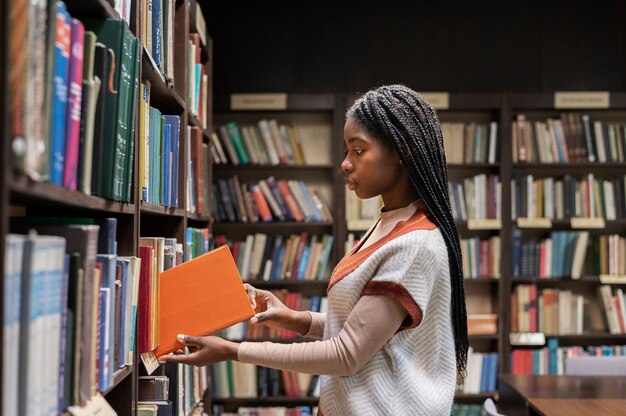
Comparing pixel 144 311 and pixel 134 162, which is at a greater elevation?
pixel 134 162

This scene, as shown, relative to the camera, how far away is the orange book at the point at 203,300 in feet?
6.13

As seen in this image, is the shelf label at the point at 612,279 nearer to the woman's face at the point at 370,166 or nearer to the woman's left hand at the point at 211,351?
the woman's face at the point at 370,166

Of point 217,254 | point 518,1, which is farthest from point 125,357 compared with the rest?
point 518,1

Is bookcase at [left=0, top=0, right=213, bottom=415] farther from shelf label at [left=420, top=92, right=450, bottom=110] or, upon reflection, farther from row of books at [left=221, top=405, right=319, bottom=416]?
shelf label at [left=420, top=92, right=450, bottom=110]

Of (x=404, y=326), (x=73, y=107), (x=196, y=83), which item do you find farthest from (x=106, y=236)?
(x=196, y=83)

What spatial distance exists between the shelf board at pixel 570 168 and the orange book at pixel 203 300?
312 cm

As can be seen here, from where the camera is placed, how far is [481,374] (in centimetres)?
466

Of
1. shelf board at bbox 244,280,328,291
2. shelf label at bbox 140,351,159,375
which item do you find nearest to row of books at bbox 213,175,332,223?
shelf board at bbox 244,280,328,291

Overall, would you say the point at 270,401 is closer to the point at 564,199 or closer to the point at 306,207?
the point at 306,207

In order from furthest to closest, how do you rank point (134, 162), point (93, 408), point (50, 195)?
point (134, 162), point (93, 408), point (50, 195)

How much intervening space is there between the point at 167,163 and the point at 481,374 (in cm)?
292

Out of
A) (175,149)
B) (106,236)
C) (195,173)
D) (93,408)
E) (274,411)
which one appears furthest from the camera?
(274,411)

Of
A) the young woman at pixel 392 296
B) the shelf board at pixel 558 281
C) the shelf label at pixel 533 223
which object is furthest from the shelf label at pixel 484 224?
the young woman at pixel 392 296

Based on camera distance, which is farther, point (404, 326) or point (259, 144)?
point (259, 144)
